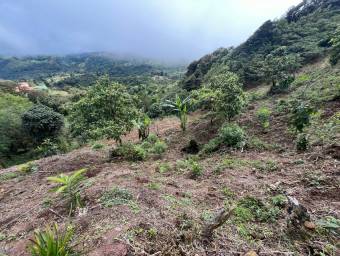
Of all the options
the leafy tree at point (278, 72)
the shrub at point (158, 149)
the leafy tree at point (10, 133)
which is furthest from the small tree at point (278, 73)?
the leafy tree at point (10, 133)

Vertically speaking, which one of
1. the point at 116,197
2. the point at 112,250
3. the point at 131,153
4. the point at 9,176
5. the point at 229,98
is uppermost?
the point at 229,98

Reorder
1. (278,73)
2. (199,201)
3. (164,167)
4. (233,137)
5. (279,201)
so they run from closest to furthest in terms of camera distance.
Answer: (279,201) → (199,201) → (164,167) → (233,137) → (278,73)

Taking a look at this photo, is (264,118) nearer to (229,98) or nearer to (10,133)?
(229,98)

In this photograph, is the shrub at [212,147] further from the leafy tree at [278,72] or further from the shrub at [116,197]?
the leafy tree at [278,72]

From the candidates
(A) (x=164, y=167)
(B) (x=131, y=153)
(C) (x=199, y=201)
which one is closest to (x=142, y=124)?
(B) (x=131, y=153)

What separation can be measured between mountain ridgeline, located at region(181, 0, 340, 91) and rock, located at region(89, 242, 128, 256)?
75.9ft

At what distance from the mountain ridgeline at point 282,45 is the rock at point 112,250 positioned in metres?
23.1

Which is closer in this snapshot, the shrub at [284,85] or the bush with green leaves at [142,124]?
the bush with green leaves at [142,124]

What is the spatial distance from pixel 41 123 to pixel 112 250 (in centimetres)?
2161

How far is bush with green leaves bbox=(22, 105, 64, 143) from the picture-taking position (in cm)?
2355

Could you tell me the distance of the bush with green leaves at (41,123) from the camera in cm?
2355

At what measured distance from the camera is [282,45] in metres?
30.3

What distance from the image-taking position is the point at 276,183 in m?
7.25

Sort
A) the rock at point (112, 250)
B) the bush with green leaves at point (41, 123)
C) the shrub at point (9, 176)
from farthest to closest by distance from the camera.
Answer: the bush with green leaves at point (41, 123)
the shrub at point (9, 176)
the rock at point (112, 250)
